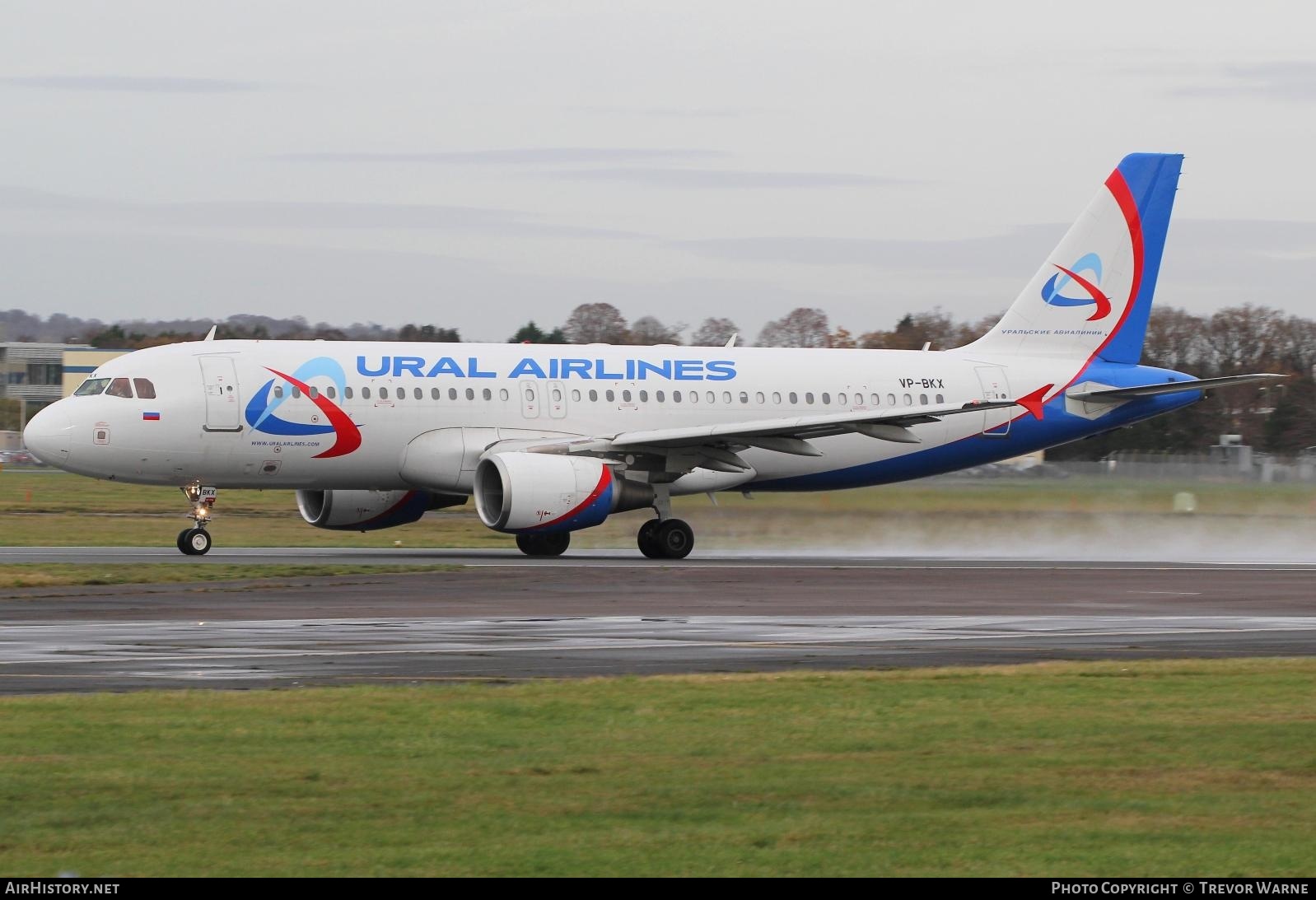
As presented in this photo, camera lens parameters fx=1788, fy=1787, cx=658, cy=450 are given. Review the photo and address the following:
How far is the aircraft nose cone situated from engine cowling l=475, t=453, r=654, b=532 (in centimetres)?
709

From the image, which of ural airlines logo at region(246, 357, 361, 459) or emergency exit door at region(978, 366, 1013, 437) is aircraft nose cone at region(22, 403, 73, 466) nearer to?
ural airlines logo at region(246, 357, 361, 459)

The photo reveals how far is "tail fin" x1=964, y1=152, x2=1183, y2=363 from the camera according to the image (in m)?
38.1

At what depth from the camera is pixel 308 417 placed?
31.5 m

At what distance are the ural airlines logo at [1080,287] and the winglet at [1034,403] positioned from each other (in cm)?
215

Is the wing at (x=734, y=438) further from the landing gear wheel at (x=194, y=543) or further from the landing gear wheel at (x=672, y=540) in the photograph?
the landing gear wheel at (x=194, y=543)

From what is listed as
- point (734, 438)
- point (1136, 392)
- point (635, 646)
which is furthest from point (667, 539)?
point (635, 646)

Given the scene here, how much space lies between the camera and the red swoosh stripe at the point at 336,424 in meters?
31.7

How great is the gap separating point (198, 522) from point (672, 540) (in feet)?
28.2

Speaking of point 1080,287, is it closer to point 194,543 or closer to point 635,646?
point 194,543

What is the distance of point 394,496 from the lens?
34406mm

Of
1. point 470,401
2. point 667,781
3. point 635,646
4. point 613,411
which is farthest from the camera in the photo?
point 613,411

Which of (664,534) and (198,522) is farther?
(664,534)

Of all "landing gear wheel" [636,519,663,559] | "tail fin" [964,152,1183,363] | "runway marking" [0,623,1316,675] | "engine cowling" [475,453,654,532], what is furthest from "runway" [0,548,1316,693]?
"tail fin" [964,152,1183,363]

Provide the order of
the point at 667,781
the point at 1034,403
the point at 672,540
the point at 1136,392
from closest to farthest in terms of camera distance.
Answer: the point at 667,781, the point at 672,540, the point at 1136,392, the point at 1034,403
